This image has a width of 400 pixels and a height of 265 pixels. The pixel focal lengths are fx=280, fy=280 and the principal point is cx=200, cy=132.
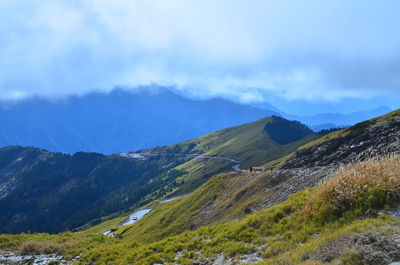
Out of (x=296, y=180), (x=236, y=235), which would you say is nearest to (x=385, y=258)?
(x=236, y=235)

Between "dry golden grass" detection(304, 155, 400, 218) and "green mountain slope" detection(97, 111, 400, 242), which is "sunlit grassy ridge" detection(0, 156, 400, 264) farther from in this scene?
"green mountain slope" detection(97, 111, 400, 242)

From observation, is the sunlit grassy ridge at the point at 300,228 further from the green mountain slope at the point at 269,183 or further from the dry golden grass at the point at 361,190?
the green mountain slope at the point at 269,183

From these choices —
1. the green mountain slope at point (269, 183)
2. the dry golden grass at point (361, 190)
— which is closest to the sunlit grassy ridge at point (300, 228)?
the dry golden grass at point (361, 190)

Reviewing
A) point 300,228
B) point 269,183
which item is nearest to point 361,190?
point 300,228

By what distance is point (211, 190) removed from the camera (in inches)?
2687

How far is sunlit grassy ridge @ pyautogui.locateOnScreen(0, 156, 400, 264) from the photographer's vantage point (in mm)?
11992

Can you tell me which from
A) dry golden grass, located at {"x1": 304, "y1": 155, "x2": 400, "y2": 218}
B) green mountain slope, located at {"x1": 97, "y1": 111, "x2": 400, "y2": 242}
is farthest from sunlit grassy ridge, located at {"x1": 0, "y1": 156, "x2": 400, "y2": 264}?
green mountain slope, located at {"x1": 97, "y1": 111, "x2": 400, "y2": 242}

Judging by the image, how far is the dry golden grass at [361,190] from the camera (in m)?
13.6

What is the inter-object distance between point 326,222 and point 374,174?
377cm

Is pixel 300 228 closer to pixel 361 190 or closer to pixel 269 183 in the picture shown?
pixel 361 190

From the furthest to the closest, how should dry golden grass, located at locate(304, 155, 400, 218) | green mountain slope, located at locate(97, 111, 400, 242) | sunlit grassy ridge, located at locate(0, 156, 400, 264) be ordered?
green mountain slope, located at locate(97, 111, 400, 242) < dry golden grass, located at locate(304, 155, 400, 218) < sunlit grassy ridge, located at locate(0, 156, 400, 264)

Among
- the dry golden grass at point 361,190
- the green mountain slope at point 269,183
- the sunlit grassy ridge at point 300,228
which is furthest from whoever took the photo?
the green mountain slope at point 269,183

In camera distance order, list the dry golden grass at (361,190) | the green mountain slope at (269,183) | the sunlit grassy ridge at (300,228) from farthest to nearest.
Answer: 1. the green mountain slope at (269,183)
2. the dry golden grass at (361,190)
3. the sunlit grassy ridge at (300,228)

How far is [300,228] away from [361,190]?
11.6 feet
